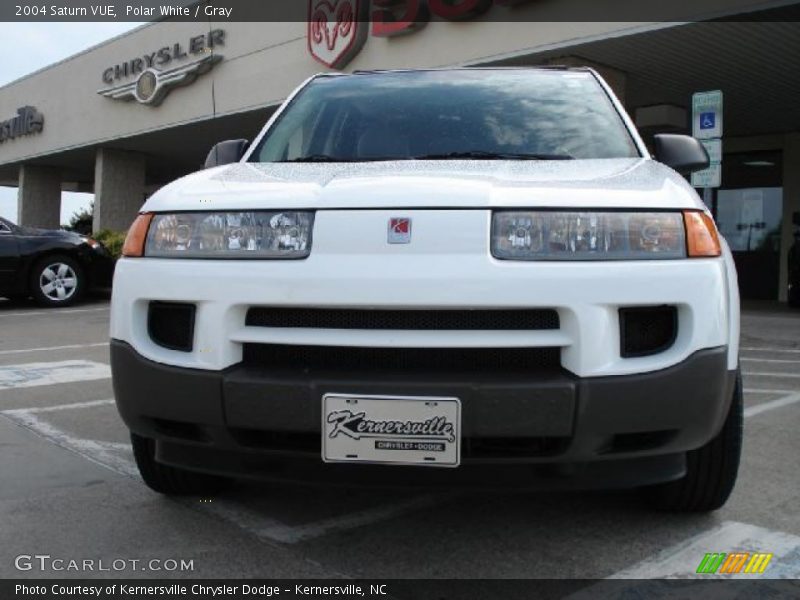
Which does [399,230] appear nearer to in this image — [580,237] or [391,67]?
[580,237]

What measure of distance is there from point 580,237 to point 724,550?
115cm

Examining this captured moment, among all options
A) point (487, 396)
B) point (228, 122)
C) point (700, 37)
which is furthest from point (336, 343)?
point (228, 122)

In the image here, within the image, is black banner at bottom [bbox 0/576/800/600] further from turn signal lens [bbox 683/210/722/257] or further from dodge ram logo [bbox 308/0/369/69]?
dodge ram logo [bbox 308/0/369/69]

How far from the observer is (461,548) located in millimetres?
2455

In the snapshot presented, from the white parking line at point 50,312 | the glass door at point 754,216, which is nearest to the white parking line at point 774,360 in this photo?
the white parking line at point 50,312

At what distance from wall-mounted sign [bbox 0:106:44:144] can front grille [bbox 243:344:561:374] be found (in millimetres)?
26012

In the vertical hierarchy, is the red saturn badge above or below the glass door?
below

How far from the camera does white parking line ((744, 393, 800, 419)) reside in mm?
4469

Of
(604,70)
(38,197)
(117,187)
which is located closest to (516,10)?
(604,70)

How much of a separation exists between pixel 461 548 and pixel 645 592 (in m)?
0.58

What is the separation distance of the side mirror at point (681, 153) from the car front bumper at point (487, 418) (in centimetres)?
125

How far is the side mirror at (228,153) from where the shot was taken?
3352 millimetres

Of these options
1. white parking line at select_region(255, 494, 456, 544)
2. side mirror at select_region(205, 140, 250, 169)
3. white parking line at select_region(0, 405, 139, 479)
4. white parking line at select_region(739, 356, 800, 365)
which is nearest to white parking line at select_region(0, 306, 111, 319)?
white parking line at select_region(0, 405, 139, 479)

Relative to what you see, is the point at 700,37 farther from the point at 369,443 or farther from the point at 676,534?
the point at 369,443
